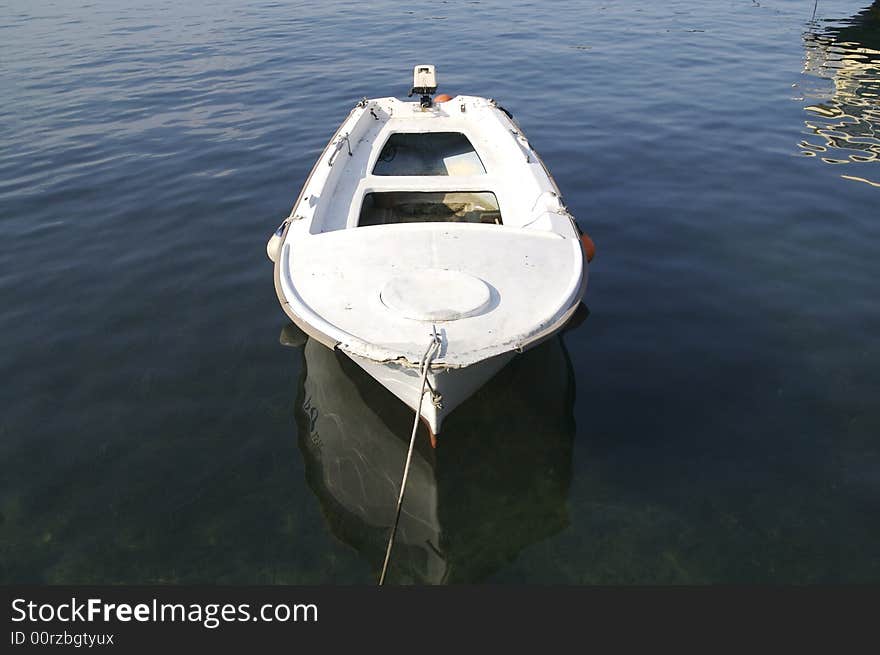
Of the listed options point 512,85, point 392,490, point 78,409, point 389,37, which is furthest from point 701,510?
point 389,37

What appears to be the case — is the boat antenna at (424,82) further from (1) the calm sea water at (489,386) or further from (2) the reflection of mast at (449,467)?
(2) the reflection of mast at (449,467)

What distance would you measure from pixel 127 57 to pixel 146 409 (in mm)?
26457

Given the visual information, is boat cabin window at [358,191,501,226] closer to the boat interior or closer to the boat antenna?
the boat interior

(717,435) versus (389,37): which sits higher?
(389,37)

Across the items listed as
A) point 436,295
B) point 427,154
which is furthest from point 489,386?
point 427,154

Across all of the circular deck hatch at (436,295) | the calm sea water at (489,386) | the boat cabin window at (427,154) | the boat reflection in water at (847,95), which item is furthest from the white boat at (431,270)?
the boat reflection in water at (847,95)

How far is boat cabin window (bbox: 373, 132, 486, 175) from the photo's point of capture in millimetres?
15430

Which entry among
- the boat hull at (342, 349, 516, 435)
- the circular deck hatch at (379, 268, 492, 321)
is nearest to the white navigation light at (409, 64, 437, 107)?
the circular deck hatch at (379, 268, 492, 321)

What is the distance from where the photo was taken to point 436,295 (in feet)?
25.3

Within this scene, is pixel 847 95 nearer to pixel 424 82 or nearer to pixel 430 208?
pixel 424 82

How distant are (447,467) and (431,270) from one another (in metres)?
2.59

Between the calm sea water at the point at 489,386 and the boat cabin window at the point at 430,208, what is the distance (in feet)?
8.02

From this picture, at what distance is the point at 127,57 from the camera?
2895 cm

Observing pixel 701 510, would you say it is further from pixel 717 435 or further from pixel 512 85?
pixel 512 85
